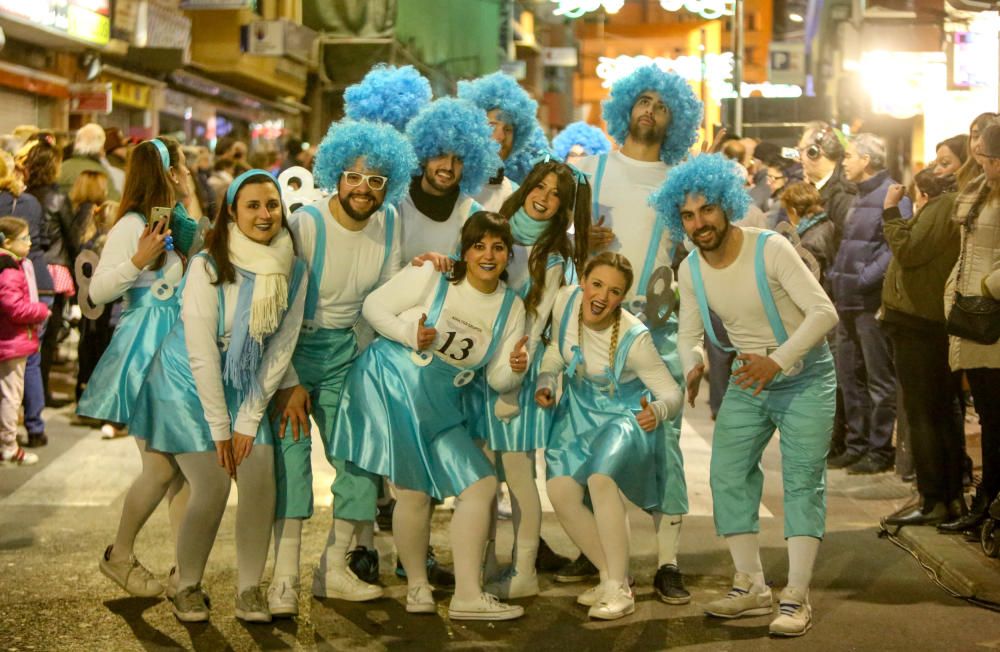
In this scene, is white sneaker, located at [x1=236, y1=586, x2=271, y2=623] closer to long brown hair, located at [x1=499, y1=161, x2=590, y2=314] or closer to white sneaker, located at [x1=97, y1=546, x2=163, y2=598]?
white sneaker, located at [x1=97, y1=546, x2=163, y2=598]

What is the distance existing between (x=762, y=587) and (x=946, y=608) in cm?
79

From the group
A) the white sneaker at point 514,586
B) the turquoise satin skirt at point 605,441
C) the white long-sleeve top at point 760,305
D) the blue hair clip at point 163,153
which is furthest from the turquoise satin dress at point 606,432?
the blue hair clip at point 163,153

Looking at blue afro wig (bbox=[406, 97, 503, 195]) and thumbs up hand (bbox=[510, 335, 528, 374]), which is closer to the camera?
thumbs up hand (bbox=[510, 335, 528, 374])

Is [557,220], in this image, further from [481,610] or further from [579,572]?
[481,610]

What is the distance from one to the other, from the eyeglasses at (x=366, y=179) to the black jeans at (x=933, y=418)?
3.13 metres

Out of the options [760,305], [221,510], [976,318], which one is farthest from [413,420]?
[976,318]

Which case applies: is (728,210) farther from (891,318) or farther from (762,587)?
(891,318)

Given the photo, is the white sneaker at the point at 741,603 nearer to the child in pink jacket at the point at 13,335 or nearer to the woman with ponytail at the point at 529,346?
the woman with ponytail at the point at 529,346

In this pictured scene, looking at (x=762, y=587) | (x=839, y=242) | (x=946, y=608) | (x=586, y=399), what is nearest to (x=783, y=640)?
(x=762, y=587)

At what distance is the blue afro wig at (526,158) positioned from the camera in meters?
7.52

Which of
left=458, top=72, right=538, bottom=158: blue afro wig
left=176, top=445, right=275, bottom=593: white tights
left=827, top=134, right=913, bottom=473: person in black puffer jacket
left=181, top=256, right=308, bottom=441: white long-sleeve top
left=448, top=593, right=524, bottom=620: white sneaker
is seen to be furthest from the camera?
left=827, top=134, right=913, bottom=473: person in black puffer jacket

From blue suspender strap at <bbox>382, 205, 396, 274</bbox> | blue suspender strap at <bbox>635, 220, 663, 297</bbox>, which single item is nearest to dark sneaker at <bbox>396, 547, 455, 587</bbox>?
blue suspender strap at <bbox>382, 205, 396, 274</bbox>

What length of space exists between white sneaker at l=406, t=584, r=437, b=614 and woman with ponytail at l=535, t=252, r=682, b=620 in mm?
654

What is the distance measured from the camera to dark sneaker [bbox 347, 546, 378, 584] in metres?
6.46
